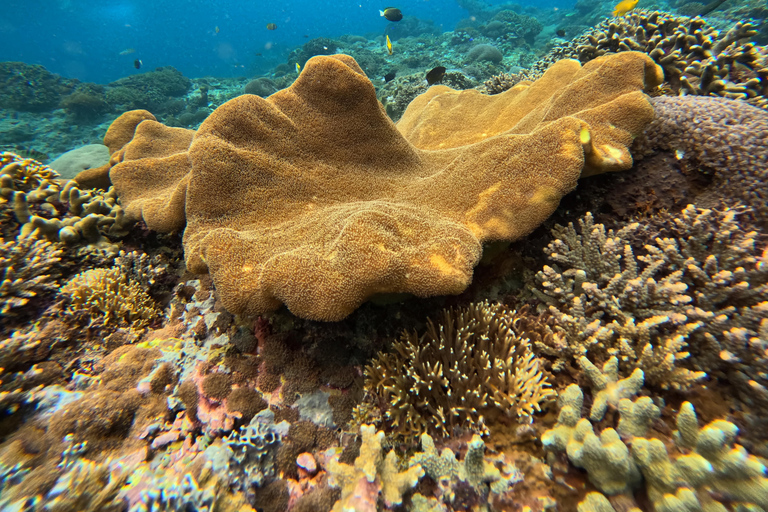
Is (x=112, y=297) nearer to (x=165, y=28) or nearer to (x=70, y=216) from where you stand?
(x=70, y=216)

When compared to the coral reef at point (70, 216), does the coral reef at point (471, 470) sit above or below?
below

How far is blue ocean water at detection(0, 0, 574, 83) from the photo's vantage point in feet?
230

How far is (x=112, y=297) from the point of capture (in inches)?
117

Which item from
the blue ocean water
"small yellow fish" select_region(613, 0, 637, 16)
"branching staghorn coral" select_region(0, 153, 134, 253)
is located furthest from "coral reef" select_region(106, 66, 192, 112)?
the blue ocean water

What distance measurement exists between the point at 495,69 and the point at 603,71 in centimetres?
1284

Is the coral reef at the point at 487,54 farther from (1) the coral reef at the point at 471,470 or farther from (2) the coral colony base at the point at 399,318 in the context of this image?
(1) the coral reef at the point at 471,470

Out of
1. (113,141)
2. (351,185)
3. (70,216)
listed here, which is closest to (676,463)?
(351,185)

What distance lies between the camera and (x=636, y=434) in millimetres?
1627

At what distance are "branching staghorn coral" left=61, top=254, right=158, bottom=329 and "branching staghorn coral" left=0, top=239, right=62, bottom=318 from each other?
0.19m

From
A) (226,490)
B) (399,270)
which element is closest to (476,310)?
(399,270)

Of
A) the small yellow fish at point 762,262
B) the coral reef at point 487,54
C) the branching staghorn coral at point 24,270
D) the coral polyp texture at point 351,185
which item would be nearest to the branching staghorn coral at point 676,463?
the coral polyp texture at point 351,185

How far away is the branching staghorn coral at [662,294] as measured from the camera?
1.89m

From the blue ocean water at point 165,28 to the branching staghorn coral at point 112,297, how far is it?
68.3 metres

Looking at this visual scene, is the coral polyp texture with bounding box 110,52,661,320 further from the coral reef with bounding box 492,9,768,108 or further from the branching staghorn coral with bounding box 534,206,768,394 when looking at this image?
the coral reef with bounding box 492,9,768,108
